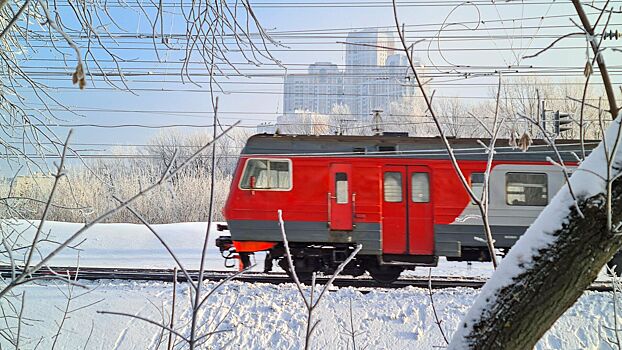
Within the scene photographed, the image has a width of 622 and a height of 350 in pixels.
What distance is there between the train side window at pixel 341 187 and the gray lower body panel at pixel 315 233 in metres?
0.54

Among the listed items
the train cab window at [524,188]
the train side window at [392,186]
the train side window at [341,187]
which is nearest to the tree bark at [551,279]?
the train side window at [341,187]

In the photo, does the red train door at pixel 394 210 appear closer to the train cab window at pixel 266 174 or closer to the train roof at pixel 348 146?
the train roof at pixel 348 146

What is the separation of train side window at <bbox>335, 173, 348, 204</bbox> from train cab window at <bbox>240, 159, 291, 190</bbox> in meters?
0.96

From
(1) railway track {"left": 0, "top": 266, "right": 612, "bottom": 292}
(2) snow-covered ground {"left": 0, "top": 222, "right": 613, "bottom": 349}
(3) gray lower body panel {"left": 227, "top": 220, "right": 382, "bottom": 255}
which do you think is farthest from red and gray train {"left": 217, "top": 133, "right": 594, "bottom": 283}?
(2) snow-covered ground {"left": 0, "top": 222, "right": 613, "bottom": 349}

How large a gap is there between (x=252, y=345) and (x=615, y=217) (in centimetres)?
559

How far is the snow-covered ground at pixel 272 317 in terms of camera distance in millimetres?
6215

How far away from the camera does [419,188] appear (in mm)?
8719

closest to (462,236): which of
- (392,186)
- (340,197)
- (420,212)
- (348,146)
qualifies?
(420,212)

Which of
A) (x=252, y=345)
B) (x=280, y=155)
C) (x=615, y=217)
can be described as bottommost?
(x=252, y=345)

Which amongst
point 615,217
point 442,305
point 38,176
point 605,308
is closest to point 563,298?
point 615,217

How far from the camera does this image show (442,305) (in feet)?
23.5

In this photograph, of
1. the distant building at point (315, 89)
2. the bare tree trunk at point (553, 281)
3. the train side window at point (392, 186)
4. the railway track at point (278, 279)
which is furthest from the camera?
the distant building at point (315, 89)

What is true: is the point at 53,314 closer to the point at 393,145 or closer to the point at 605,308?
the point at 393,145

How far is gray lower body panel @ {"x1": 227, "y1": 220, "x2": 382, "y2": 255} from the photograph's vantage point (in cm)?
849
